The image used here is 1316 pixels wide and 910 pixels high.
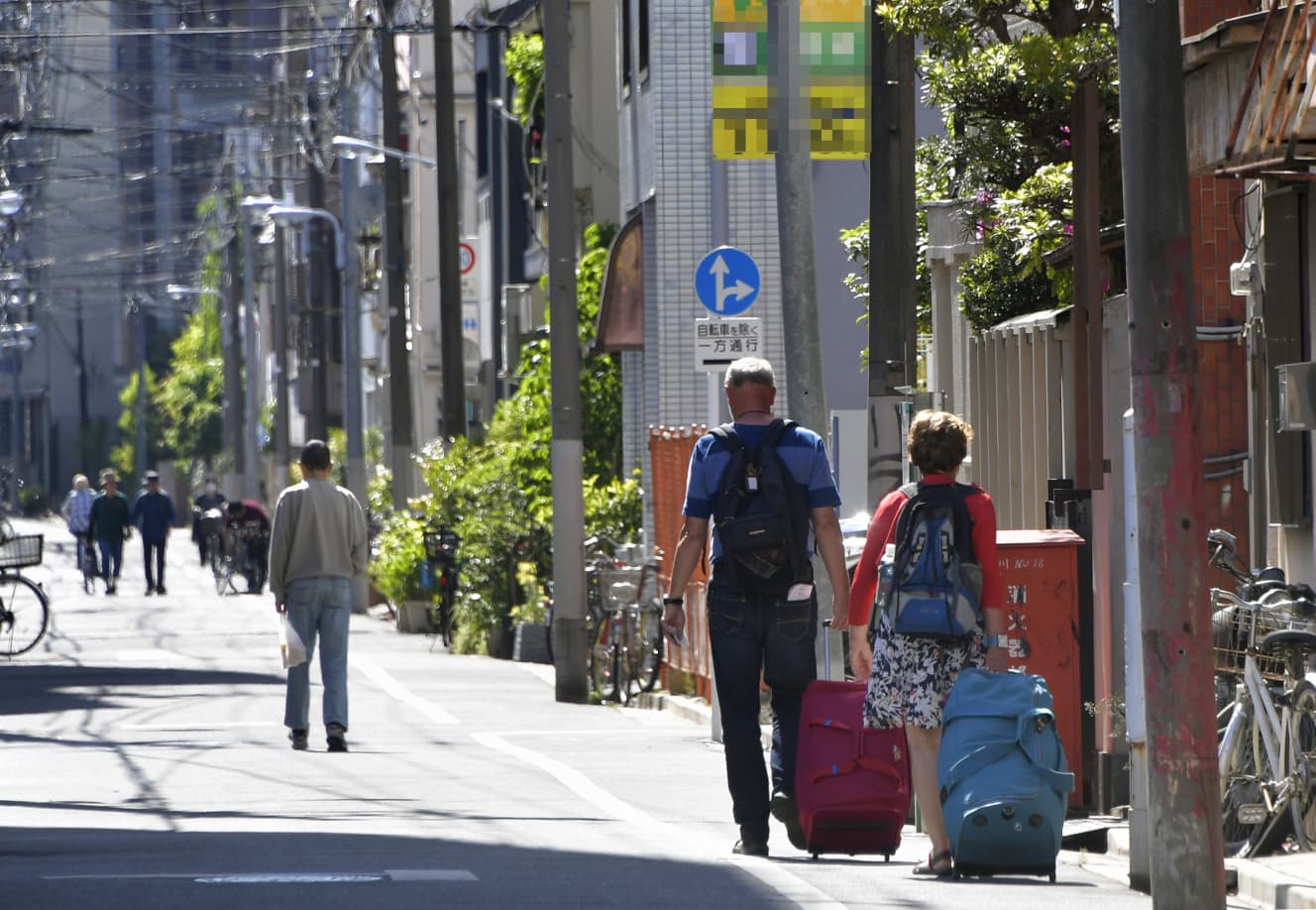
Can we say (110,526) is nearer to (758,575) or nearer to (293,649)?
(293,649)

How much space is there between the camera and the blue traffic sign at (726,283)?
54.8ft

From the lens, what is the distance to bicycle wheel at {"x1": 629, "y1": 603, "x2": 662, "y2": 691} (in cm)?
2097

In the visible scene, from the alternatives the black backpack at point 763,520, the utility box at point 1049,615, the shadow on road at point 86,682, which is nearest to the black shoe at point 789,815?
the black backpack at point 763,520

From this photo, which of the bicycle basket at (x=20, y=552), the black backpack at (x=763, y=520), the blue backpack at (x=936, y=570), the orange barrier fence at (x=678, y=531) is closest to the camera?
the blue backpack at (x=936, y=570)

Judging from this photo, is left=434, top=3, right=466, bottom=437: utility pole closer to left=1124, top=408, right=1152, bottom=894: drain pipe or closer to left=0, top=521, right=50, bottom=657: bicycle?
left=0, top=521, right=50, bottom=657: bicycle

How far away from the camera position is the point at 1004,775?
9250 mm

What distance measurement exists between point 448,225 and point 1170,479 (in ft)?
82.1

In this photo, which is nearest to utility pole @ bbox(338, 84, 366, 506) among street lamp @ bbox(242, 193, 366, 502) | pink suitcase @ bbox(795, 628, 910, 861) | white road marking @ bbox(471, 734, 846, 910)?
street lamp @ bbox(242, 193, 366, 502)

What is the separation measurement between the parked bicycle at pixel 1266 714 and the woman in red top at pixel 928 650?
102cm

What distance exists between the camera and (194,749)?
15727mm

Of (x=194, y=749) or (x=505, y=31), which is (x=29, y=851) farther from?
(x=505, y=31)

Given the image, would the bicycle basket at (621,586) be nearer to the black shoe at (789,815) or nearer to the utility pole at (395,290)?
the black shoe at (789,815)

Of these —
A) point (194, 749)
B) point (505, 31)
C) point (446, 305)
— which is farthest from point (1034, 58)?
point (505, 31)

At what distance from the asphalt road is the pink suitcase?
0.66ft
